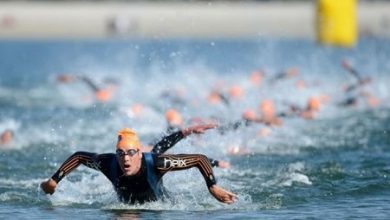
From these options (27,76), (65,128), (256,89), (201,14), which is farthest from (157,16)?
(65,128)

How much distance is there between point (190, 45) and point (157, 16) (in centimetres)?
702

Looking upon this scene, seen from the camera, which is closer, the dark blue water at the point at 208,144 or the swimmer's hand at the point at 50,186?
the swimmer's hand at the point at 50,186

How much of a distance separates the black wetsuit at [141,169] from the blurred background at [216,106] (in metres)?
0.21

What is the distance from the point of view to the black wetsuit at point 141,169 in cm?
1267

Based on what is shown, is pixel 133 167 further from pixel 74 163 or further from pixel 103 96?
pixel 103 96

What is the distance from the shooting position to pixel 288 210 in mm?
13570

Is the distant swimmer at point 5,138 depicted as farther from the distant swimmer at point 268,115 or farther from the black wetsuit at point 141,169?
the black wetsuit at point 141,169

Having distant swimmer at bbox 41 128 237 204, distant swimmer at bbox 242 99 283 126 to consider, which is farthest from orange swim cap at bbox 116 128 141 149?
distant swimmer at bbox 242 99 283 126

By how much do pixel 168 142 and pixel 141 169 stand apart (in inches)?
43.1

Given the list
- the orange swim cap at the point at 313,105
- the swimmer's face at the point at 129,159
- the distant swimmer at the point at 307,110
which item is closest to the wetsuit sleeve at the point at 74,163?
the swimmer's face at the point at 129,159

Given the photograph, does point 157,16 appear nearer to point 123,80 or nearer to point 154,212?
point 123,80

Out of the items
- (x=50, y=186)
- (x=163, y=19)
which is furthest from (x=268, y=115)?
(x=163, y=19)

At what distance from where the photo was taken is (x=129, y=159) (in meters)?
12.7

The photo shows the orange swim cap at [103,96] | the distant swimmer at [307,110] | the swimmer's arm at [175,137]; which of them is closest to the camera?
the swimmer's arm at [175,137]
